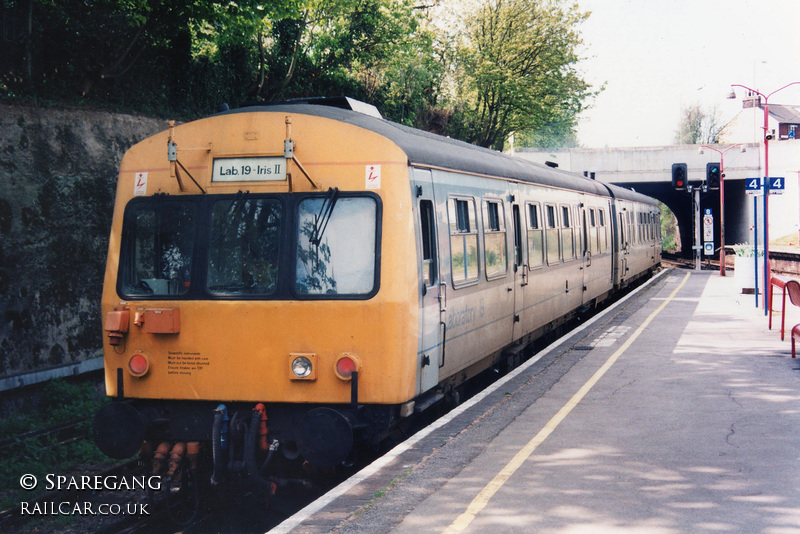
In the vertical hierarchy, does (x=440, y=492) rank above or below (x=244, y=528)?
above

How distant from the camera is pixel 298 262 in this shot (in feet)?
22.4

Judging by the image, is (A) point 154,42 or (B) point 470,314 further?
(A) point 154,42

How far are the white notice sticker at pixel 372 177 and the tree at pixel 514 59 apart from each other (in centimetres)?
3433

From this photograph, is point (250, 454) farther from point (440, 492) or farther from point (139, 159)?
point (139, 159)

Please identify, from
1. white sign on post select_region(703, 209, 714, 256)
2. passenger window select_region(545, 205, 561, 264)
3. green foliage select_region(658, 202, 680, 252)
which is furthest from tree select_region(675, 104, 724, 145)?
passenger window select_region(545, 205, 561, 264)

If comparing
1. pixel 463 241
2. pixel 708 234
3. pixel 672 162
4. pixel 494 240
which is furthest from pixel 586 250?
pixel 672 162

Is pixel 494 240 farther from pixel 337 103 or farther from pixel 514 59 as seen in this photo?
pixel 514 59

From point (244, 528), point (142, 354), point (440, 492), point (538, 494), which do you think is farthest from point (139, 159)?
point (538, 494)

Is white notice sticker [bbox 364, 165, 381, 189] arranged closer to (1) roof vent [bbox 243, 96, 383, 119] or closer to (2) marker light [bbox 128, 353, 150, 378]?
(1) roof vent [bbox 243, 96, 383, 119]

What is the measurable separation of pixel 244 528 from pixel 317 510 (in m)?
1.66

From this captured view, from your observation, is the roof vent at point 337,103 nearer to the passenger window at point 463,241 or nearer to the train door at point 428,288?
the train door at point 428,288

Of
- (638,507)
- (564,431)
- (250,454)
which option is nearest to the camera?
(638,507)

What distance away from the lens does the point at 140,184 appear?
287 inches

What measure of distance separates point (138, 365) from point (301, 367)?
1384mm
